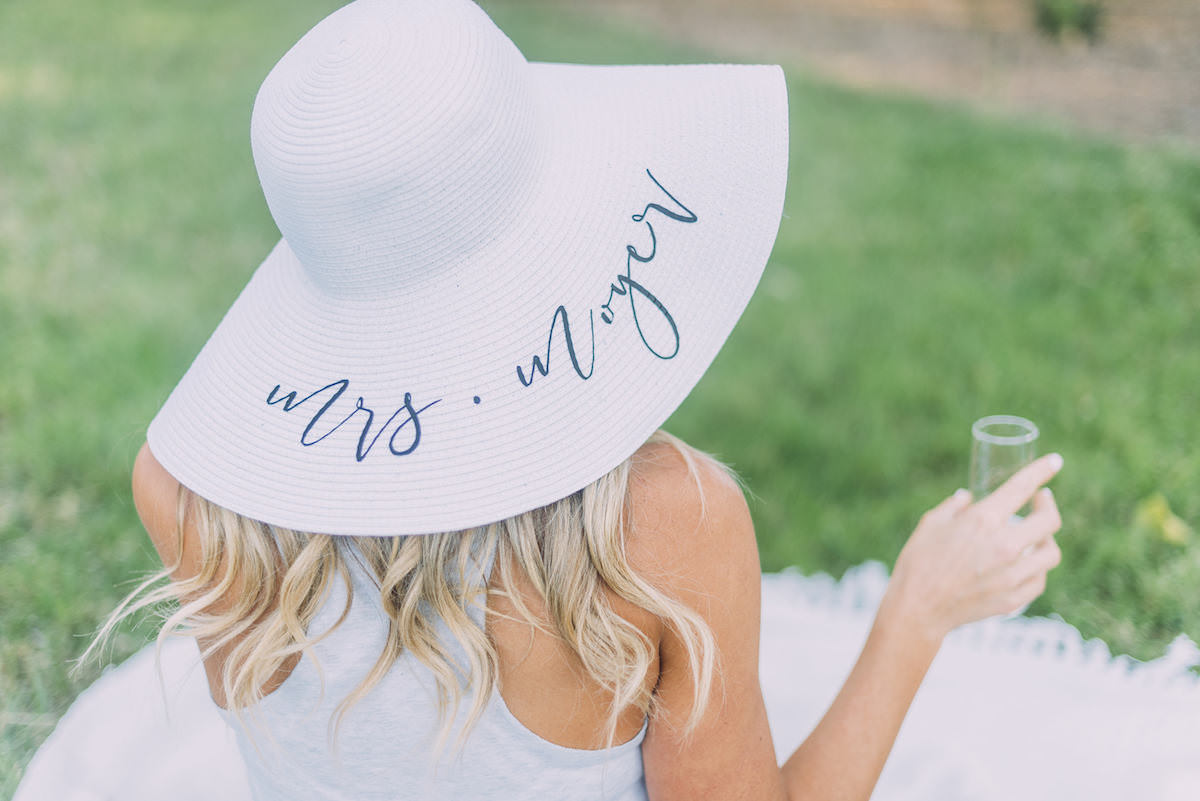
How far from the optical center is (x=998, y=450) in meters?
2.05

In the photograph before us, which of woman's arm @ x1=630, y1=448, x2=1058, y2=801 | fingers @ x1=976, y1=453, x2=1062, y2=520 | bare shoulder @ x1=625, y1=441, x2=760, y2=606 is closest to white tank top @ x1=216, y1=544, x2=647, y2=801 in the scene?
woman's arm @ x1=630, y1=448, x2=1058, y2=801

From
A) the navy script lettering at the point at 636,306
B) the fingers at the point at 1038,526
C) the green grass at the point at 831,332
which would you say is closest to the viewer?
the navy script lettering at the point at 636,306

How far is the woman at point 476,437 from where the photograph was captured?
4.04 ft

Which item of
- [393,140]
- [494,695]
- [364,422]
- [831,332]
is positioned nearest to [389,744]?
[494,695]

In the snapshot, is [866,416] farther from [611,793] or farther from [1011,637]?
[611,793]

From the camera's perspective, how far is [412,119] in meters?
1.18

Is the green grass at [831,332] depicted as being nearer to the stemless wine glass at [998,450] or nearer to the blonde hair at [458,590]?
the stemless wine glass at [998,450]

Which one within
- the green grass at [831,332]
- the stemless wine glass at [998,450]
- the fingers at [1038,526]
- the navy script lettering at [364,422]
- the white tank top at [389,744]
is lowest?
the green grass at [831,332]

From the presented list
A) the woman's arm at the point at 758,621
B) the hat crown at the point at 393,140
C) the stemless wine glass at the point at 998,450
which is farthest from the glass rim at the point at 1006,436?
the hat crown at the point at 393,140

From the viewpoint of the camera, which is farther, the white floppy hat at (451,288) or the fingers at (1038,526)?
the fingers at (1038,526)

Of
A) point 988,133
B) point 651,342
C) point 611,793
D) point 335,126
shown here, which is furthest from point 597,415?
point 988,133

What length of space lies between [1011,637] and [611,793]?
153cm

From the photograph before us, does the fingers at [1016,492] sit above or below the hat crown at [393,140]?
below

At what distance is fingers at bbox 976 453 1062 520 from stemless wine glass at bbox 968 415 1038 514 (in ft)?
1.23
